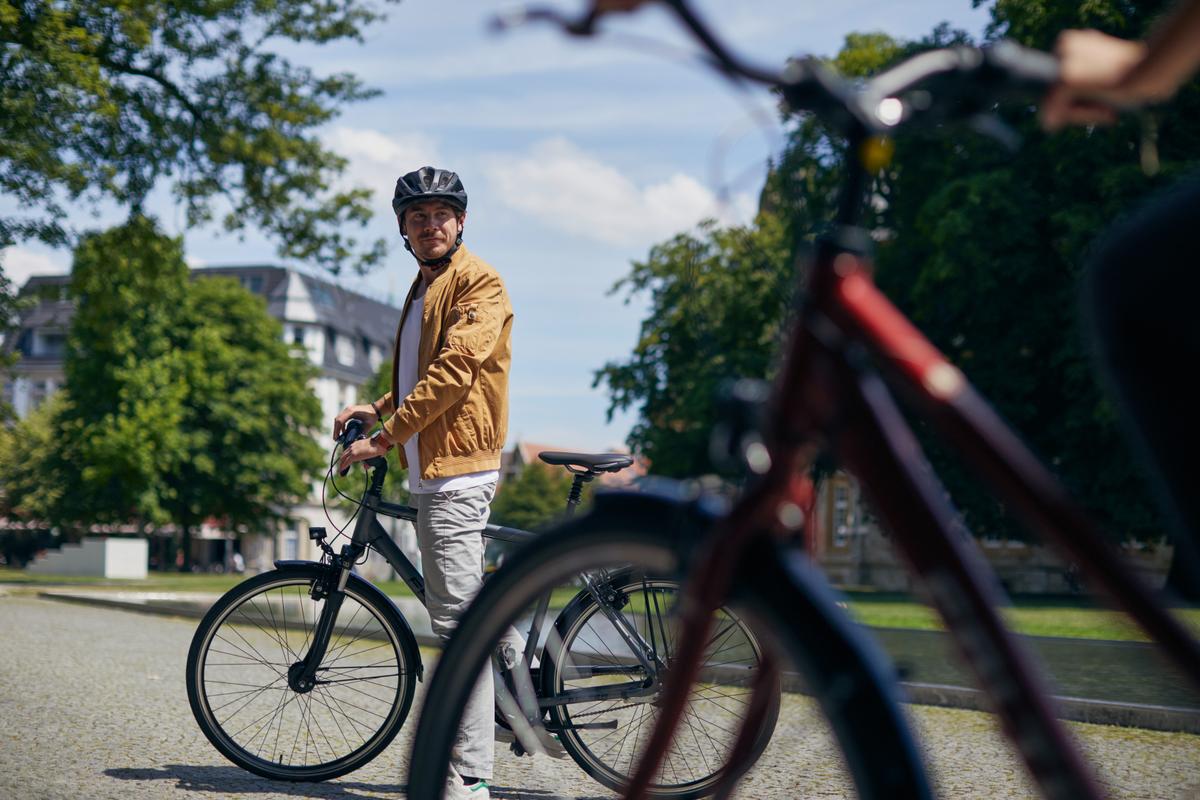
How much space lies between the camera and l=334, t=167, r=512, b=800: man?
177 inches

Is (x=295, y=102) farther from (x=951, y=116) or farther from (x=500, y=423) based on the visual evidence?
(x=951, y=116)

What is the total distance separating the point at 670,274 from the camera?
118ft

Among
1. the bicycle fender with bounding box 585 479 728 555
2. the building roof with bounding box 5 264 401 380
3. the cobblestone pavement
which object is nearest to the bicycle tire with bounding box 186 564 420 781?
the cobblestone pavement

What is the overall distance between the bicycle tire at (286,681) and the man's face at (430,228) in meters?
1.21

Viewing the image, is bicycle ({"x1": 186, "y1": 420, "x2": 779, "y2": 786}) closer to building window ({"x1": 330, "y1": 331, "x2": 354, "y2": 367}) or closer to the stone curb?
the stone curb

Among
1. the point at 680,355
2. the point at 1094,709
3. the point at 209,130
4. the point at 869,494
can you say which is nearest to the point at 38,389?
the point at 680,355

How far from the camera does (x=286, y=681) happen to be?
15.9 feet

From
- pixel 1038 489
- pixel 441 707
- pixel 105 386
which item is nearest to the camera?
pixel 1038 489

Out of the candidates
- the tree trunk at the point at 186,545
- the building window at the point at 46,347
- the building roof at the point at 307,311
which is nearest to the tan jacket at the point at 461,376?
the tree trunk at the point at 186,545

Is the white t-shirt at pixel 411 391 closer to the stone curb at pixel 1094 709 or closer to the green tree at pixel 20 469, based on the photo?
the stone curb at pixel 1094 709

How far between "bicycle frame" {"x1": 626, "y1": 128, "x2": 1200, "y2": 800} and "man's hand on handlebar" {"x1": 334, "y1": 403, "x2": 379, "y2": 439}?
10.5 ft

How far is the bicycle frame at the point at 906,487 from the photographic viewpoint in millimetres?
1743

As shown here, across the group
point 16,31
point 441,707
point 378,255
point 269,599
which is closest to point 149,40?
point 16,31

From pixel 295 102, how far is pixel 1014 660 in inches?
789
